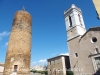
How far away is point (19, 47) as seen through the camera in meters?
13.6

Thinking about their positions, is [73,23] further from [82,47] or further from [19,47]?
[19,47]

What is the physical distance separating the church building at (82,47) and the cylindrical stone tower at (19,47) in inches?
408

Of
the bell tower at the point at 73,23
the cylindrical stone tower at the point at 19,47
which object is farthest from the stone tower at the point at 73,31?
the cylindrical stone tower at the point at 19,47

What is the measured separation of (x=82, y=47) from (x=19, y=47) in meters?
12.3

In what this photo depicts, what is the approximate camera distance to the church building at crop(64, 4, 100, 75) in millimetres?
18038

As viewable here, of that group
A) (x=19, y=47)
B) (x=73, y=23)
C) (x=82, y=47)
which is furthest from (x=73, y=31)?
(x=19, y=47)

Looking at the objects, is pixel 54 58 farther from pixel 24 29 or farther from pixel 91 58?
pixel 24 29

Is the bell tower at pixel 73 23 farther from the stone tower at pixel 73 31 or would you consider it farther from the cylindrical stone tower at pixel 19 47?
the cylindrical stone tower at pixel 19 47

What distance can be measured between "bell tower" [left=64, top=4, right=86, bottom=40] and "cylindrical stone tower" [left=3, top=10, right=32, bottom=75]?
36.7 feet

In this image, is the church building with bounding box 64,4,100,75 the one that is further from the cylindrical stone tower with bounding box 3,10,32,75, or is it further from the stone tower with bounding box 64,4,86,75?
the cylindrical stone tower with bounding box 3,10,32,75

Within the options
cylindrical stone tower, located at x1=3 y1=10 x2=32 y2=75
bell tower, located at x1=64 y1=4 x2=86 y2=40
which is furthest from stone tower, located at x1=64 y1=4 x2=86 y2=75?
cylindrical stone tower, located at x1=3 y1=10 x2=32 y2=75

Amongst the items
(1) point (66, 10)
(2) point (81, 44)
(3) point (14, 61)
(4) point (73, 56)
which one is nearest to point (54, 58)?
(4) point (73, 56)

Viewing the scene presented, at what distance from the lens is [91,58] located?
59.9 feet

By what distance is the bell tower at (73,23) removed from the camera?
22.7m
